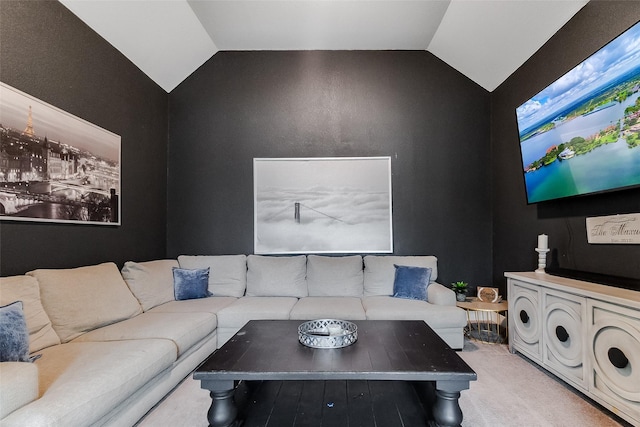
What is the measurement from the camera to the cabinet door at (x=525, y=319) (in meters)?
2.44

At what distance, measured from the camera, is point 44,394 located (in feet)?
4.23

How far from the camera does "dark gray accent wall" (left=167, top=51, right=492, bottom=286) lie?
3816mm

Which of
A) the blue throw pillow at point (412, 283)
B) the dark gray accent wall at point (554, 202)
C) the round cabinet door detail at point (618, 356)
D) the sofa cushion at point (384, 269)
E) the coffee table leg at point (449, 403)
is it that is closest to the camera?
the coffee table leg at point (449, 403)

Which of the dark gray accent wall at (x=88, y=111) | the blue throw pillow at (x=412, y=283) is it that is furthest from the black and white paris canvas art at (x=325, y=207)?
the dark gray accent wall at (x=88, y=111)

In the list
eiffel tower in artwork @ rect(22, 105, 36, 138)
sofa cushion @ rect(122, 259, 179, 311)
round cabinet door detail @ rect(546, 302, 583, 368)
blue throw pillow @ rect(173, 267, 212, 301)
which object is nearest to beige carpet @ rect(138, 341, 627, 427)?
round cabinet door detail @ rect(546, 302, 583, 368)

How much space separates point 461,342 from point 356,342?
4.75 ft

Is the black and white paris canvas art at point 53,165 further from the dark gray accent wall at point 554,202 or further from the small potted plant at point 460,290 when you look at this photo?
the dark gray accent wall at point 554,202

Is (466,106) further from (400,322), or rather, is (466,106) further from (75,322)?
(75,322)

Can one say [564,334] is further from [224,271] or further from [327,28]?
[327,28]

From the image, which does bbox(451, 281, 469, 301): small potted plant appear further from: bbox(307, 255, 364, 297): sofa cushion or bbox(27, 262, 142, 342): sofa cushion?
bbox(27, 262, 142, 342): sofa cushion

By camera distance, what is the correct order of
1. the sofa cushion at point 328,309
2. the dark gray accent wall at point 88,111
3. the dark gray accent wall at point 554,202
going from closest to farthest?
the dark gray accent wall at point 88,111, the dark gray accent wall at point 554,202, the sofa cushion at point 328,309

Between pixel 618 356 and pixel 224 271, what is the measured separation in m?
3.25

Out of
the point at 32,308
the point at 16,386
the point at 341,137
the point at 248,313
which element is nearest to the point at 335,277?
the point at 248,313

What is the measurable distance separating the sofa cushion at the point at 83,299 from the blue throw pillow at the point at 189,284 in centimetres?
57
